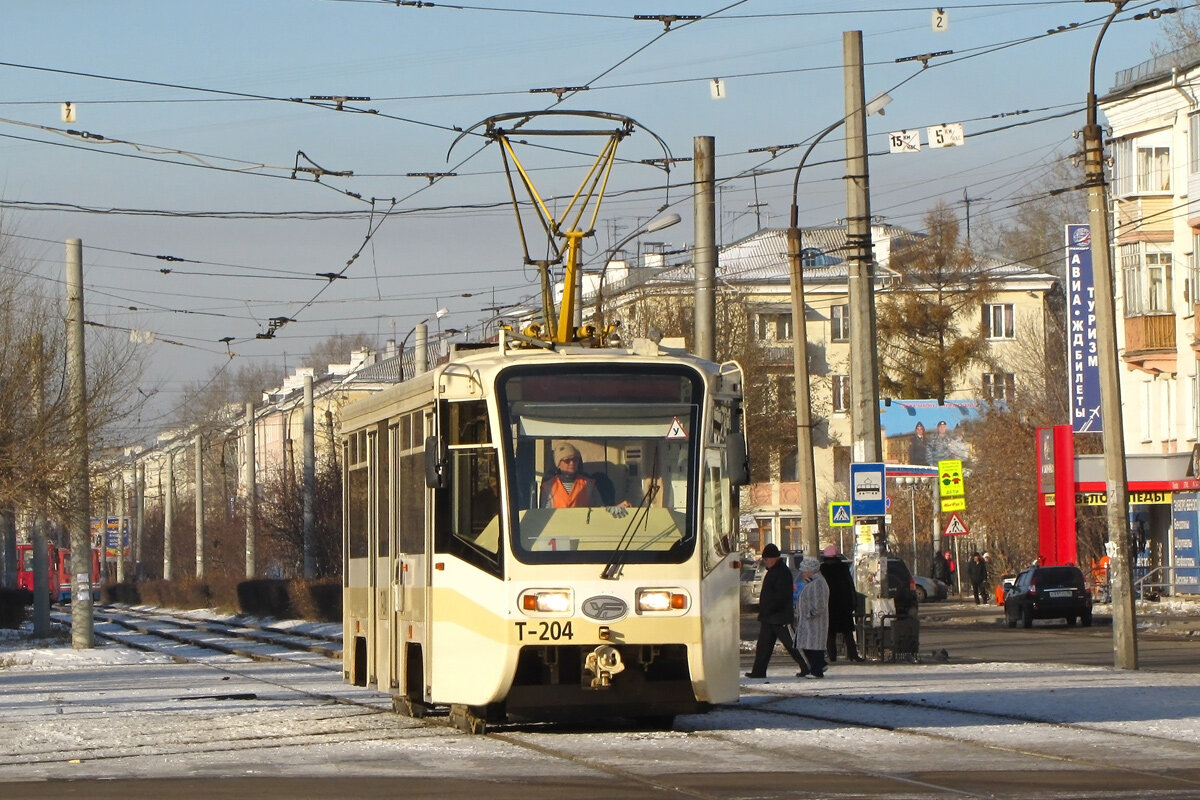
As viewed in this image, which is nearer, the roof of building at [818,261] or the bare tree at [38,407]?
the bare tree at [38,407]

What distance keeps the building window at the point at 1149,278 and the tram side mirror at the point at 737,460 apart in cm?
3654

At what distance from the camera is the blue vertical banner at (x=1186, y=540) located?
154ft

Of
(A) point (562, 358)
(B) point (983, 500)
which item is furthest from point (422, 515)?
(B) point (983, 500)

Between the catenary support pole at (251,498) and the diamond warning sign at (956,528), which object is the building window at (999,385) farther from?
the catenary support pole at (251,498)

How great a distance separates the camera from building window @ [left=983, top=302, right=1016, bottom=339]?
84.2 m

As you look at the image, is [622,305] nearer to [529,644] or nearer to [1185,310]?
[1185,310]

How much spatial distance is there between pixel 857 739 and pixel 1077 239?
1311 inches

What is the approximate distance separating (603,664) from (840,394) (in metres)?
70.6

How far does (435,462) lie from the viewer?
558 inches

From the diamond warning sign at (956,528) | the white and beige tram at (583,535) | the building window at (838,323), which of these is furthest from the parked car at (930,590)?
the white and beige tram at (583,535)

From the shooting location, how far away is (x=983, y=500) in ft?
196

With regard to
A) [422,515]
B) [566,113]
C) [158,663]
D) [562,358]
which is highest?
[566,113]

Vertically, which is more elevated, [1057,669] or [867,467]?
[867,467]

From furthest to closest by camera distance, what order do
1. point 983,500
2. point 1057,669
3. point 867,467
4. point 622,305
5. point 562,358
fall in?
point 622,305 < point 983,500 < point 867,467 < point 1057,669 < point 562,358
